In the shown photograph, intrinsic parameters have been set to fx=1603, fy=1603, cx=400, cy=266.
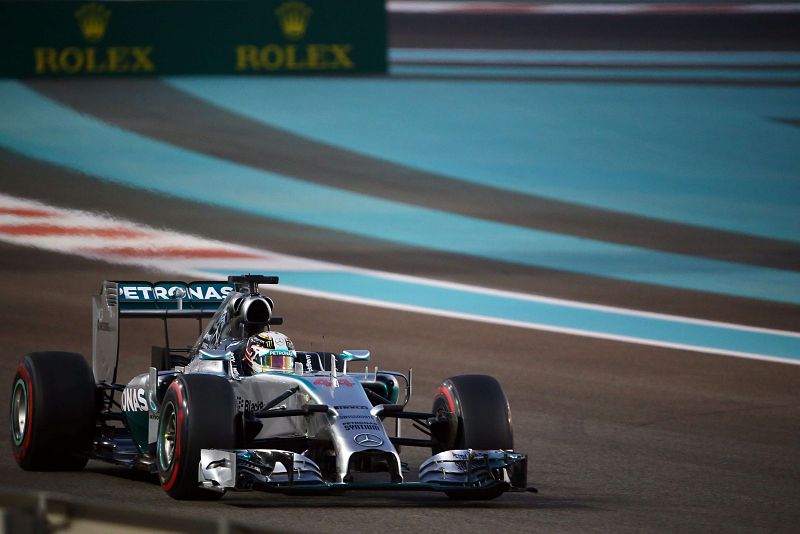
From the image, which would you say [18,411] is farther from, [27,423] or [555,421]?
[555,421]

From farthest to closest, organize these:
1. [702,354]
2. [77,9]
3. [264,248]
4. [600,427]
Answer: [77,9] → [264,248] → [702,354] → [600,427]

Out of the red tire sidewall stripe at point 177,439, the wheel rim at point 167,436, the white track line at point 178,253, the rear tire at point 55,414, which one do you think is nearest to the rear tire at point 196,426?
the red tire sidewall stripe at point 177,439

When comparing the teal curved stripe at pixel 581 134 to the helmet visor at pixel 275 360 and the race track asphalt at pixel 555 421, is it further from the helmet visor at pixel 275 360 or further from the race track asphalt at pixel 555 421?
the helmet visor at pixel 275 360

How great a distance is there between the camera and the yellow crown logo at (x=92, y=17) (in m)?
30.0

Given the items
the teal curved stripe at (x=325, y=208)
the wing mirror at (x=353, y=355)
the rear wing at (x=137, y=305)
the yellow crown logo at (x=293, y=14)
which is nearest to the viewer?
the wing mirror at (x=353, y=355)

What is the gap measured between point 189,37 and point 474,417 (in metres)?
22.0

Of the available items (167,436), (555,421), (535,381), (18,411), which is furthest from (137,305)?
(535,381)

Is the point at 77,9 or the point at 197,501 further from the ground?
the point at 77,9

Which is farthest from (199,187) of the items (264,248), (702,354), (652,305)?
(702,354)

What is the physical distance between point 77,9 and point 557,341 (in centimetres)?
1573

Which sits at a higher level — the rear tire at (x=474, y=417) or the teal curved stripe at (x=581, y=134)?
the teal curved stripe at (x=581, y=134)

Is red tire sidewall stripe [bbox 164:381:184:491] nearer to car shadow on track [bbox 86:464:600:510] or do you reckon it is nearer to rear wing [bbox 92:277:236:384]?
car shadow on track [bbox 86:464:600:510]

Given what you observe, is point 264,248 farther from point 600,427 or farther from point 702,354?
point 600,427

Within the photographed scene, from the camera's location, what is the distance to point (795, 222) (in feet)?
80.6
